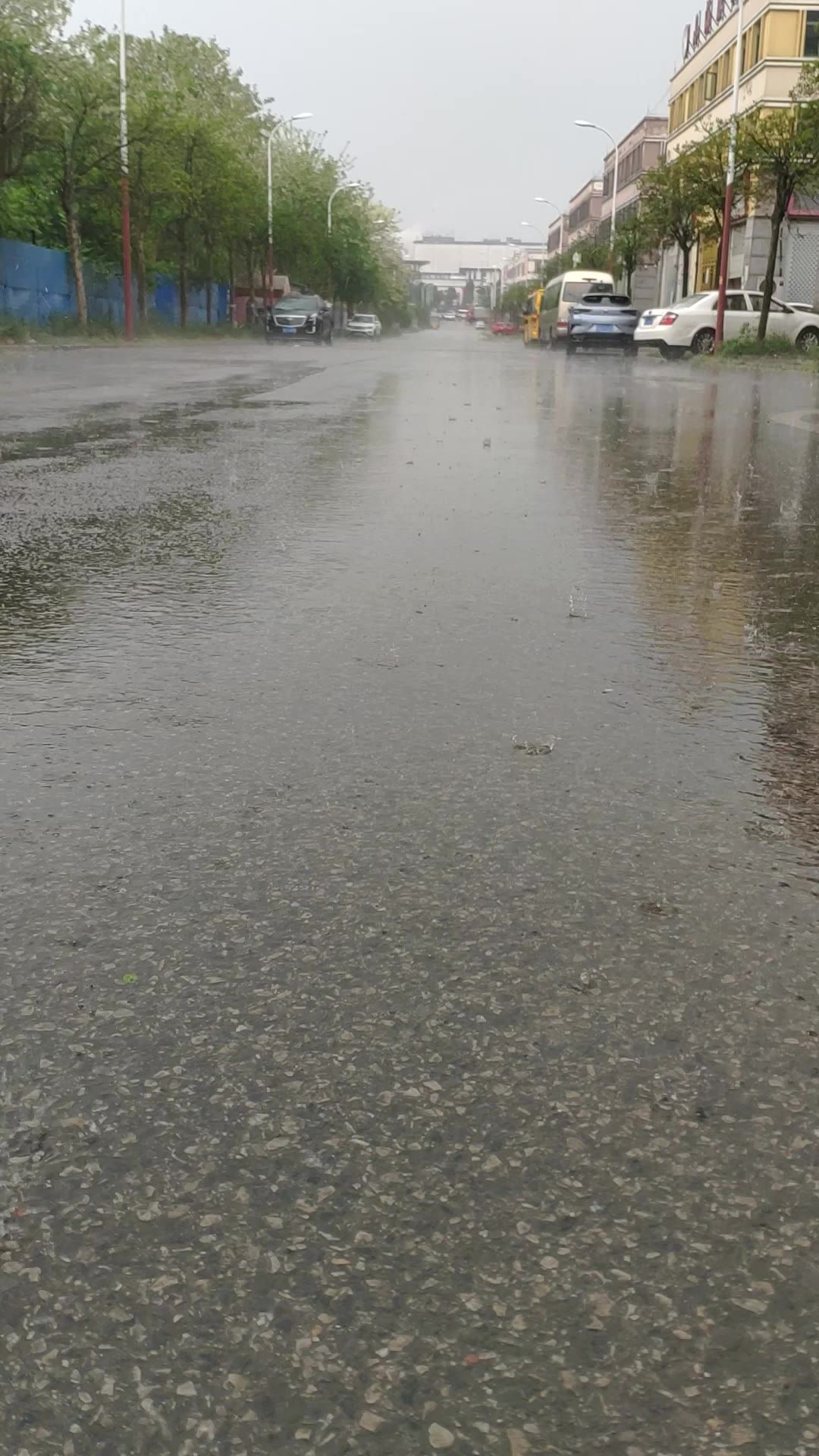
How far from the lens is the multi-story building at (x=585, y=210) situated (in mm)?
129625

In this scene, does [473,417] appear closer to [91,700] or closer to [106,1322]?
[91,700]

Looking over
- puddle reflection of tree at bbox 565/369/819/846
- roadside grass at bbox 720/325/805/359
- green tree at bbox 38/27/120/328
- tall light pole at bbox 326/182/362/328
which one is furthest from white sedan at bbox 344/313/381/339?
puddle reflection of tree at bbox 565/369/819/846

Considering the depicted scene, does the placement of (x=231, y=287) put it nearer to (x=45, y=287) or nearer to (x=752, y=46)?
(x=752, y=46)

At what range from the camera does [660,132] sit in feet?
317

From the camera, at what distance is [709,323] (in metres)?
36.2

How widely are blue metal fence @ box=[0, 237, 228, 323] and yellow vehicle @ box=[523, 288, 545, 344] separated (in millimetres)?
15826

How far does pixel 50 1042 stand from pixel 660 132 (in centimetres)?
10405

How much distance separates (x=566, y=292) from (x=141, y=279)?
1446 cm

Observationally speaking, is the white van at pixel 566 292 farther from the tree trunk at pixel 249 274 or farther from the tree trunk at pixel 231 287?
the tree trunk at pixel 249 274

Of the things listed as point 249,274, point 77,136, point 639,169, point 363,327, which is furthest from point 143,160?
point 639,169

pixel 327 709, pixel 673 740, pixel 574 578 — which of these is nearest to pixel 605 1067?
pixel 673 740

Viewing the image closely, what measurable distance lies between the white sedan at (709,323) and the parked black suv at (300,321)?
16.4 meters

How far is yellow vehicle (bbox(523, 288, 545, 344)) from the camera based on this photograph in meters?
60.0

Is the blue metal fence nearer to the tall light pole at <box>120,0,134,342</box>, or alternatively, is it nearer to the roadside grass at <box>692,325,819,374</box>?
the tall light pole at <box>120,0,134,342</box>
